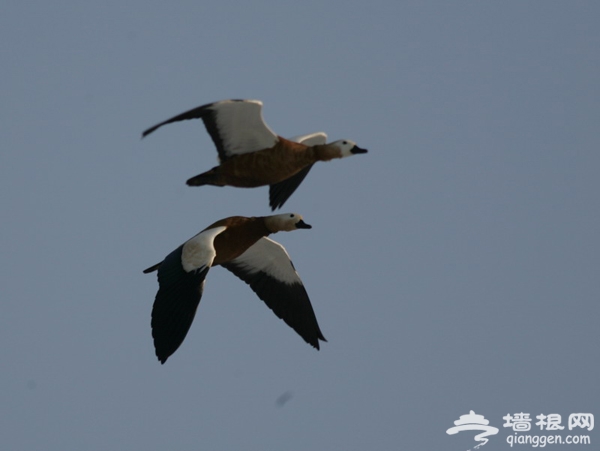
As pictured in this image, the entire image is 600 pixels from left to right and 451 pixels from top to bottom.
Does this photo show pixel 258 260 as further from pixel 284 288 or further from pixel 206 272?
pixel 206 272

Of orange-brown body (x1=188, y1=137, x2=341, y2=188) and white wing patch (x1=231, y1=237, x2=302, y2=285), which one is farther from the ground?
orange-brown body (x1=188, y1=137, x2=341, y2=188)

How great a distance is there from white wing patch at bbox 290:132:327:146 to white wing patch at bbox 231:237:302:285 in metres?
1.37

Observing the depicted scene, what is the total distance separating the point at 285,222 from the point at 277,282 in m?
1.32

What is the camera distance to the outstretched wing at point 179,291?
673 inches

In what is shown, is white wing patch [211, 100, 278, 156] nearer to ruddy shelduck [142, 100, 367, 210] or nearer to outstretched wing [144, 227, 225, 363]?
ruddy shelduck [142, 100, 367, 210]

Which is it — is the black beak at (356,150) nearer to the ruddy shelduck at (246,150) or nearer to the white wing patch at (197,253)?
the ruddy shelduck at (246,150)

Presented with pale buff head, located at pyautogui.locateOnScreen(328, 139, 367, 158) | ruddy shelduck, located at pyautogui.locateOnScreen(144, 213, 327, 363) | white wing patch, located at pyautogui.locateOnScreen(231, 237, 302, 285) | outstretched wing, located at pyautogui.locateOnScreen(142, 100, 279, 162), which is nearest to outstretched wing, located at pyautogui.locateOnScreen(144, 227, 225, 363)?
ruddy shelduck, located at pyautogui.locateOnScreen(144, 213, 327, 363)

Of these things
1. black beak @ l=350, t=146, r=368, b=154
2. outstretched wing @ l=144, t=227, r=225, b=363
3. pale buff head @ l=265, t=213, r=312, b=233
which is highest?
black beak @ l=350, t=146, r=368, b=154

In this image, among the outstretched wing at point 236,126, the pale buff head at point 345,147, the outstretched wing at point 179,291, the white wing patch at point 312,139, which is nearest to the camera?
the outstretched wing at point 179,291

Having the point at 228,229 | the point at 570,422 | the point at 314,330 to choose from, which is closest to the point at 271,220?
the point at 228,229

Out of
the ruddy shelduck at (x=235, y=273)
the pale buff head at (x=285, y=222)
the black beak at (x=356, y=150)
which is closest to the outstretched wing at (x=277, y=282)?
the ruddy shelduck at (x=235, y=273)

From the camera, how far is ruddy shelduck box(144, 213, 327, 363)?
679 inches

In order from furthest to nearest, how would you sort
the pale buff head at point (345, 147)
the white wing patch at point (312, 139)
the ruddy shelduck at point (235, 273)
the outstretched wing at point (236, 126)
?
1. the white wing patch at point (312, 139)
2. the pale buff head at point (345, 147)
3. the outstretched wing at point (236, 126)
4. the ruddy shelduck at point (235, 273)

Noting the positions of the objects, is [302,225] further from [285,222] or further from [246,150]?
[246,150]
